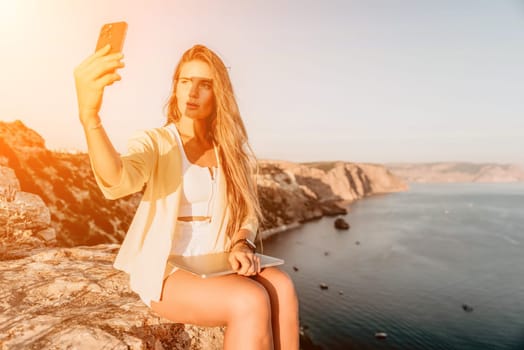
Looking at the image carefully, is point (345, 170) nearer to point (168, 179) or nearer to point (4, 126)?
point (4, 126)

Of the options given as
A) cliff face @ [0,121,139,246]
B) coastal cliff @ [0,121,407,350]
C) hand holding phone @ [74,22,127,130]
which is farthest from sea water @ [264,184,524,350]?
hand holding phone @ [74,22,127,130]

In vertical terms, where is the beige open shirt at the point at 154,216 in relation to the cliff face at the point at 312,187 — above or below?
above

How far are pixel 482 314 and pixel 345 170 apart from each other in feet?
414

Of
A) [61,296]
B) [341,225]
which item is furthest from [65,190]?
[341,225]

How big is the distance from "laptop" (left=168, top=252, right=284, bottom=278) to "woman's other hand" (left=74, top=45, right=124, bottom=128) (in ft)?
3.88

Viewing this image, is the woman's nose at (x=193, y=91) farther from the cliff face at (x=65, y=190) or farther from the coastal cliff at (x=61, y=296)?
the cliff face at (x=65, y=190)

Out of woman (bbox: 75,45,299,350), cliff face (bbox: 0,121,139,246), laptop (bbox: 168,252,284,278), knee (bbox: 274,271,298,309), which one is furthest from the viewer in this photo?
cliff face (bbox: 0,121,139,246)

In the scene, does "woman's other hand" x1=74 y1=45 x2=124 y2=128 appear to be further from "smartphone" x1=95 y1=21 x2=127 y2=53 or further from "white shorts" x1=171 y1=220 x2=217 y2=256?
"white shorts" x1=171 y1=220 x2=217 y2=256

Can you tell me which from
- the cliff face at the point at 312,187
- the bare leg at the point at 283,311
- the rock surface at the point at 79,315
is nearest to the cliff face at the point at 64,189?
the cliff face at the point at 312,187

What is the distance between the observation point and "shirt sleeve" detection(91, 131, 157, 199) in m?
1.96

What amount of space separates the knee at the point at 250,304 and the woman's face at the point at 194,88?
5.35 ft

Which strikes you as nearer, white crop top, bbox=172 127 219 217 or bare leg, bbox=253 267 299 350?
bare leg, bbox=253 267 299 350

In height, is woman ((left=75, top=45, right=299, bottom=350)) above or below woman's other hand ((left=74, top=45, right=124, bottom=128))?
below

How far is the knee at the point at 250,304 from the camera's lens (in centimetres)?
219
